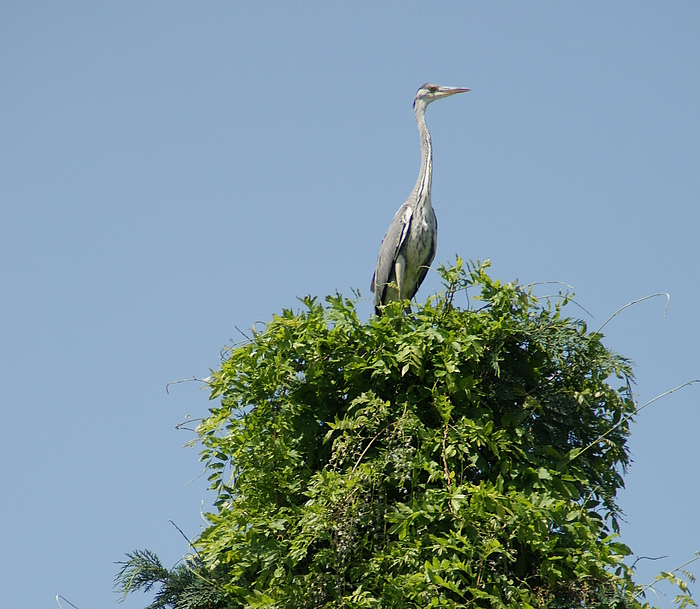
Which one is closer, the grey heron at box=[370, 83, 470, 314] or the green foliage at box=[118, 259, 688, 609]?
the green foliage at box=[118, 259, 688, 609]

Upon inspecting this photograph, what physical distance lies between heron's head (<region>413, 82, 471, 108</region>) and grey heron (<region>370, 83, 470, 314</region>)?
622 millimetres

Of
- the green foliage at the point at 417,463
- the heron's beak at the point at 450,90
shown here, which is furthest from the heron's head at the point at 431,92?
the green foliage at the point at 417,463

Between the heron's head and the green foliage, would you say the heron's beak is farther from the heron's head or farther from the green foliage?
the green foliage

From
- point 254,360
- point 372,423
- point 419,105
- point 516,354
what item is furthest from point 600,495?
point 419,105

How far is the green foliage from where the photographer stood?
3889mm

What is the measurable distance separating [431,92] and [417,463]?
3747 mm

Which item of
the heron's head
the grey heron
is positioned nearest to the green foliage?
the grey heron

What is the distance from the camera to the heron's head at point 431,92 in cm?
690

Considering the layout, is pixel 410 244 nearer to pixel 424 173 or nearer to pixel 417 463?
pixel 424 173

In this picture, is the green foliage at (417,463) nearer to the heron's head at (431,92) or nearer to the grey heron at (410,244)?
the grey heron at (410,244)

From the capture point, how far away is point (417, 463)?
412 centimetres

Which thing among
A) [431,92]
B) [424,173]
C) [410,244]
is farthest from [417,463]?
[431,92]

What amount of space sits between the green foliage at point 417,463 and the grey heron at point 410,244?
1660 mm

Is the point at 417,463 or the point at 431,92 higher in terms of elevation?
the point at 431,92
